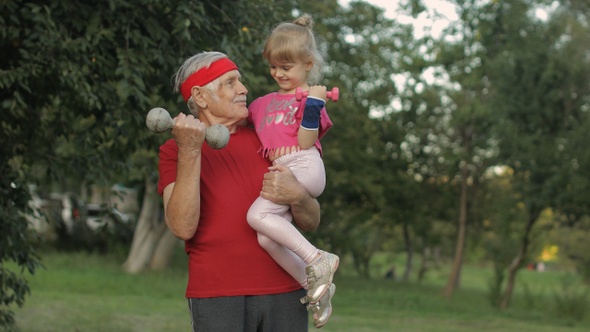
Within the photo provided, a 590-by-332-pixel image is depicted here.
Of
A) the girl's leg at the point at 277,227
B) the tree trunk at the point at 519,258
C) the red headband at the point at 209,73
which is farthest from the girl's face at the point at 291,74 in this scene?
the tree trunk at the point at 519,258

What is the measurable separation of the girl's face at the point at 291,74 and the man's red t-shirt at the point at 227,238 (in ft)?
1.19

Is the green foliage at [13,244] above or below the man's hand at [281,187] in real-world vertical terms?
below

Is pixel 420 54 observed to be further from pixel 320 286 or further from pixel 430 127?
pixel 320 286

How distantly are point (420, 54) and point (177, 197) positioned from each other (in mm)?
20325

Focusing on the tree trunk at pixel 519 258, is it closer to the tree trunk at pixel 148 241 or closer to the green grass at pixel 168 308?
the green grass at pixel 168 308

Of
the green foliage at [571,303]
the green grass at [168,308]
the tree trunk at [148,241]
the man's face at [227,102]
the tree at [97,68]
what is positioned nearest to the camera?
the man's face at [227,102]

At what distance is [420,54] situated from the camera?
22922mm

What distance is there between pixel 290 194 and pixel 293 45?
1.84 ft

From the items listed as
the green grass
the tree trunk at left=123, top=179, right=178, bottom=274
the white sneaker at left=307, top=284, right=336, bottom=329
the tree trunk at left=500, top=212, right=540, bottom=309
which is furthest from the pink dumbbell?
the tree trunk at left=123, top=179, right=178, bottom=274

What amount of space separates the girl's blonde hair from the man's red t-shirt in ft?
1.34

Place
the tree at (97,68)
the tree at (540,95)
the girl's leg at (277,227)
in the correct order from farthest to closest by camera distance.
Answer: the tree at (540,95), the tree at (97,68), the girl's leg at (277,227)

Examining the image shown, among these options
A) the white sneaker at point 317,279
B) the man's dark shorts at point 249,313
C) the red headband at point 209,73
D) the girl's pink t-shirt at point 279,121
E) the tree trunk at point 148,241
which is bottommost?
the tree trunk at point 148,241

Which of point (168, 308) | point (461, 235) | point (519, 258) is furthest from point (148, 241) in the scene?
point (168, 308)

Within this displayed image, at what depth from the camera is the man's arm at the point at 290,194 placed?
124 inches
